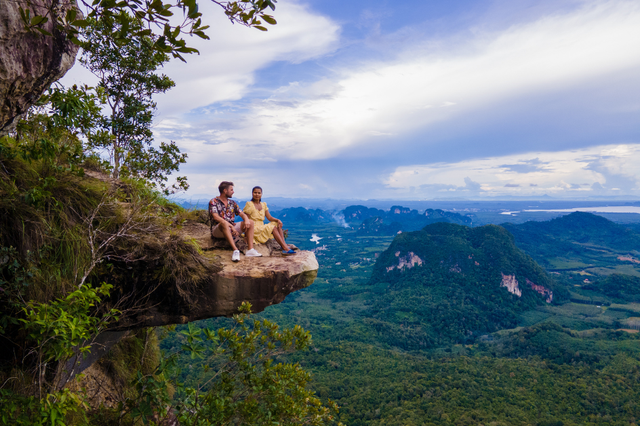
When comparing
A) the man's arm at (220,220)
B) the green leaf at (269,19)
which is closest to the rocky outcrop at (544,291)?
the man's arm at (220,220)

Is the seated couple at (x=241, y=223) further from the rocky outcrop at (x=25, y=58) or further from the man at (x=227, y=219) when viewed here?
the rocky outcrop at (x=25, y=58)

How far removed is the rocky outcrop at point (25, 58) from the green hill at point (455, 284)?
5430cm

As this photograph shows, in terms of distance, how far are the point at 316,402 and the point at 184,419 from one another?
9.67 ft

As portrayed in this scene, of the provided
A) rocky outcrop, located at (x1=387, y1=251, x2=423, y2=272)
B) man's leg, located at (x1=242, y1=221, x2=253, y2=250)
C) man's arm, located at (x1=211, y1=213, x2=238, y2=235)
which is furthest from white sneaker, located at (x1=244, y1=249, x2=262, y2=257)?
rocky outcrop, located at (x1=387, y1=251, x2=423, y2=272)

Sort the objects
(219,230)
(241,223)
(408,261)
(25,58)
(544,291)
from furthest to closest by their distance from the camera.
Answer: (408,261) < (544,291) < (241,223) < (219,230) < (25,58)

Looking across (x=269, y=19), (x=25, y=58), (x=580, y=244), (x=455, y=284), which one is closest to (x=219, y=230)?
(x=25, y=58)

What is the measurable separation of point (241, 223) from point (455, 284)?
79623 mm

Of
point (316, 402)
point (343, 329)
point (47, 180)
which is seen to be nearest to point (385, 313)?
point (343, 329)

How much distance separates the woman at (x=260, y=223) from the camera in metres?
6.16

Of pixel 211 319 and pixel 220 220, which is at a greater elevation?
pixel 220 220

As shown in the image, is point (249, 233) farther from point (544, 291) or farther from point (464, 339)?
point (544, 291)

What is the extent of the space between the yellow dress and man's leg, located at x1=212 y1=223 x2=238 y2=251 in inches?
23.2

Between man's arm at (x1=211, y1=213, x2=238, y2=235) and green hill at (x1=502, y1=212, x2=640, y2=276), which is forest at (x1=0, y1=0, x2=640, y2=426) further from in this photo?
green hill at (x1=502, y1=212, x2=640, y2=276)

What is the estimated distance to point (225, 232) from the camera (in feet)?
19.1
